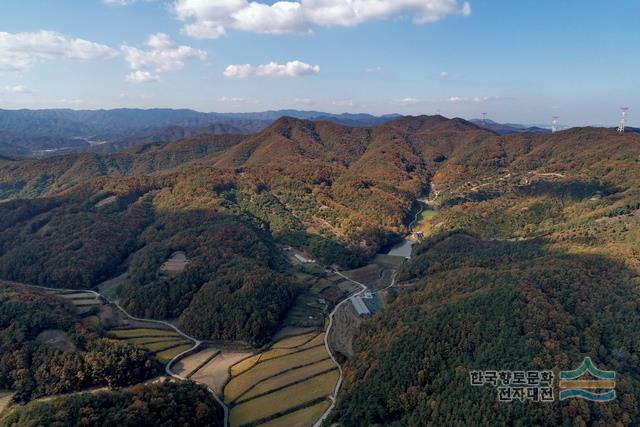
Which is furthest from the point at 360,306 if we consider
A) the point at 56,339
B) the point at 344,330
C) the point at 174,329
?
the point at 56,339

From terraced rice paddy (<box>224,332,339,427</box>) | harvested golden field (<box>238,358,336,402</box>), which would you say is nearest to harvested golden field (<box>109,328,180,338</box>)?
terraced rice paddy (<box>224,332,339,427</box>)

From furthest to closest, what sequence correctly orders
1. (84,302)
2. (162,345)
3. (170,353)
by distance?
(84,302), (162,345), (170,353)

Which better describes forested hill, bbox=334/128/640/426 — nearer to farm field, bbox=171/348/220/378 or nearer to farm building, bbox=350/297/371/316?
farm building, bbox=350/297/371/316

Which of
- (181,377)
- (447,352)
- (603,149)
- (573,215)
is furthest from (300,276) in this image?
(603,149)

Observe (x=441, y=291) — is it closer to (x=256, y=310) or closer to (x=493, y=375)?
(x=493, y=375)
